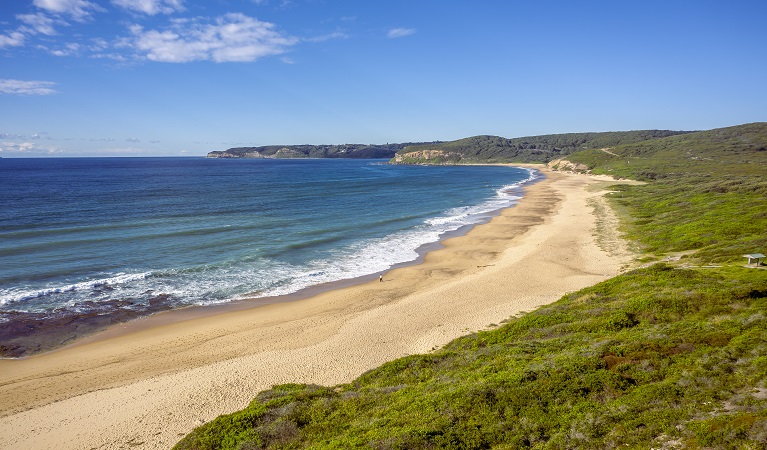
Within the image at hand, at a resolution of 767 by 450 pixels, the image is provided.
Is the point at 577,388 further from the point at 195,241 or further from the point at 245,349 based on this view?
the point at 195,241

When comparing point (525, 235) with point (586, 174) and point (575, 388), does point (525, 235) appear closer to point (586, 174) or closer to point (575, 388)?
point (575, 388)

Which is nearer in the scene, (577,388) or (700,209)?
(577,388)

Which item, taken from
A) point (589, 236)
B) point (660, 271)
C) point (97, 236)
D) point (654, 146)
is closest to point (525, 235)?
point (589, 236)

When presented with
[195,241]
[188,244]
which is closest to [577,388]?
[188,244]

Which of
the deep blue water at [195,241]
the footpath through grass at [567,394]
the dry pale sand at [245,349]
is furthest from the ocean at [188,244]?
the footpath through grass at [567,394]

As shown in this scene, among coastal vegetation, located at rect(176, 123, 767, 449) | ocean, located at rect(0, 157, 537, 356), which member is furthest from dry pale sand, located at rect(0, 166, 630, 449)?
ocean, located at rect(0, 157, 537, 356)

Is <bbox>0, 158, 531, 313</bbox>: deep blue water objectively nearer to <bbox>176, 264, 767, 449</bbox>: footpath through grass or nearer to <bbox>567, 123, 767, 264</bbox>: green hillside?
<bbox>176, 264, 767, 449</bbox>: footpath through grass

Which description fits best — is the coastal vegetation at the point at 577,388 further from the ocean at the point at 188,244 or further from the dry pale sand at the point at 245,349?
the ocean at the point at 188,244
